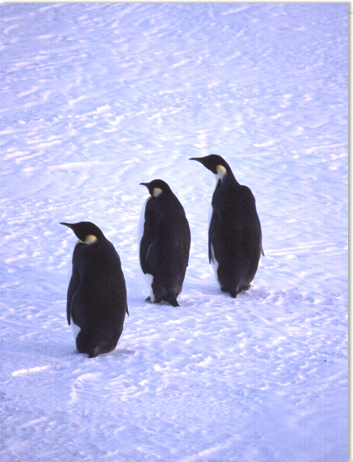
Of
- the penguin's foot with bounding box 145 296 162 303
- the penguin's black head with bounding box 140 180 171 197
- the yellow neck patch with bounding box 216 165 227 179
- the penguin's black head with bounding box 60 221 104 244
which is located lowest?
the penguin's foot with bounding box 145 296 162 303

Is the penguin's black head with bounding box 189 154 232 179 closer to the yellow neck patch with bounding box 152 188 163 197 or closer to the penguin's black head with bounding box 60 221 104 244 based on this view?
the yellow neck patch with bounding box 152 188 163 197

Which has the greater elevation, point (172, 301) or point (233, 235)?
point (233, 235)

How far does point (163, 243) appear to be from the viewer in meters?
3.32

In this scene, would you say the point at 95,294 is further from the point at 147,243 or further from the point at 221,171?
the point at 221,171

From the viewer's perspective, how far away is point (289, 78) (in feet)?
29.9

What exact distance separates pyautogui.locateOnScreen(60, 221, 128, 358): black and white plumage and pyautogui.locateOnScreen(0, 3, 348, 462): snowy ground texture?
3.8 inches

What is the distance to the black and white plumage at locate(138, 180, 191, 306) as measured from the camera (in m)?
3.33

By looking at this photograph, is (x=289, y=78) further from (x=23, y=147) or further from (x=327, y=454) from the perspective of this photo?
(x=327, y=454)

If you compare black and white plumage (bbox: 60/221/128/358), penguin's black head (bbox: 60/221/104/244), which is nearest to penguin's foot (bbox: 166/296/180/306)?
black and white plumage (bbox: 60/221/128/358)

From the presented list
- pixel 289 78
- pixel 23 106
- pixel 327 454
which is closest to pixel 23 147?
pixel 23 106

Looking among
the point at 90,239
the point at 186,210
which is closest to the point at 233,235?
the point at 90,239

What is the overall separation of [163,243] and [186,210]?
6.49ft

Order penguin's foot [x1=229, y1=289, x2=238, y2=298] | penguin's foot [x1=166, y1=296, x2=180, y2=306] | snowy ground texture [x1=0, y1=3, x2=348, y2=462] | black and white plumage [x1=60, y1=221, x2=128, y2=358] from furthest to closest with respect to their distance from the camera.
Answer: penguin's foot [x1=229, y1=289, x2=238, y2=298] < penguin's foot [x1=166, y1=296, x2=180, y2=306] < black and white plumage [x1=60, y1=221, x2=128, y2=358] < snowy ground texture [x1=0, y1=3, x2=348, y2=462]

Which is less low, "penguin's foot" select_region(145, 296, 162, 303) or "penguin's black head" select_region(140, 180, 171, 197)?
"penguin's black head" select_region(140, 180, 171, 197)
